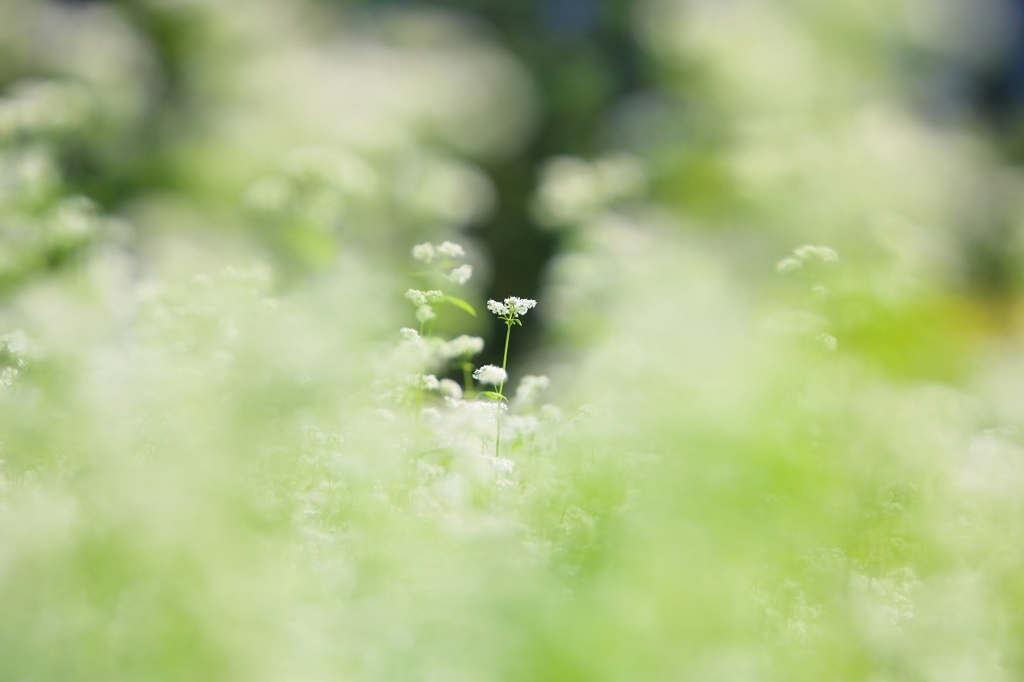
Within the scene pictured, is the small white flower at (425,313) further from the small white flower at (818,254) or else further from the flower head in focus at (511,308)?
the small white flower at (818,254)

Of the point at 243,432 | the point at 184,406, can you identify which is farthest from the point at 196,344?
the point at 243,432

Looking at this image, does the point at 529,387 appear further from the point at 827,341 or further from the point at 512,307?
the point at 827,341

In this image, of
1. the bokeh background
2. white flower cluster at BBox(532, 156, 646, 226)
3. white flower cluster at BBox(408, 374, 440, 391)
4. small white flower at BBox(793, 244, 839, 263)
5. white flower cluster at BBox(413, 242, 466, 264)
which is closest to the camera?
the bokeh background

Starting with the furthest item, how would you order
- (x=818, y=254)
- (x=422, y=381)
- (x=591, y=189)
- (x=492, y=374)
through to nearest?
(x=591, y=189), (x=818, y=254), (x=422, y=381), (x=492, y=374)

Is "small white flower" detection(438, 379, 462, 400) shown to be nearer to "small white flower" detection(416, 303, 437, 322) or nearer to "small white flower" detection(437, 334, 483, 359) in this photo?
"small white flower" detection(437, 334, 483, 359)

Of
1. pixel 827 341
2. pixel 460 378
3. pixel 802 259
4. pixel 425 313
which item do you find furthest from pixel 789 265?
pixel 460 378

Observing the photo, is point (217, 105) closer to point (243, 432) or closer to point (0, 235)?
point (0, 235)

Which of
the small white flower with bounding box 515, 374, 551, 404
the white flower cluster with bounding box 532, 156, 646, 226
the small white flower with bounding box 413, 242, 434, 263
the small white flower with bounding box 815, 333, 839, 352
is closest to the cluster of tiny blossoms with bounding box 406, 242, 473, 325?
the small white flower with bounding box 413, 242, 434, 263

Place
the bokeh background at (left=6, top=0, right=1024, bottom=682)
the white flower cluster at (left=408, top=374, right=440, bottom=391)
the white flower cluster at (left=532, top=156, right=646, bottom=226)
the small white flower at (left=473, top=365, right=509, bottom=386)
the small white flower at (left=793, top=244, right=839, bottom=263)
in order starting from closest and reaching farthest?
1. the bokeh background at (left=6, top=0, right=1024, bottom=682)
2. the small white flower at (left=473, top=365, right=509, bottom=386)
3. the white flower cluster at (left=408, top=374, right=440, bottom=391)
4. the small white flower at (left=793, top=244, right=839, bottom=263)
5. the white flower cluster at (left=532, top=156, right=646, bottom=226)
